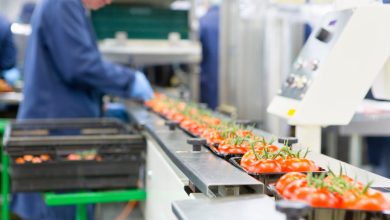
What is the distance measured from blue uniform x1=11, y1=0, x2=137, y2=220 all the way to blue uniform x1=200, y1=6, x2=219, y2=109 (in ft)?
5.34

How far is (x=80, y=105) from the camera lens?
11.5ft

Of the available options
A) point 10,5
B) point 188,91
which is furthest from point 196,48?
point 10,5

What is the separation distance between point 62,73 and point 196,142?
6.00 ft

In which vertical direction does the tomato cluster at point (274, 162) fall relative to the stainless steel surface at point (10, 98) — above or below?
above

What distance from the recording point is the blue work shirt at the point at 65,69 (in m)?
3.31

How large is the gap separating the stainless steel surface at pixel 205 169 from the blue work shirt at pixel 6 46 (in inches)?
115

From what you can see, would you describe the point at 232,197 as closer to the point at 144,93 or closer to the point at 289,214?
the point at 289,214

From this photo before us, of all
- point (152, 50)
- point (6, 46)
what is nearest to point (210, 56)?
point (152, 50)

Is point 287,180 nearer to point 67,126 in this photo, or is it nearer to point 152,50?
point 67,126

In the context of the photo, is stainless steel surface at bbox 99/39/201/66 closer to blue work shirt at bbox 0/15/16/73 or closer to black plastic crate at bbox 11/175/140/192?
blue work shirt at bbox 0/15/16/73

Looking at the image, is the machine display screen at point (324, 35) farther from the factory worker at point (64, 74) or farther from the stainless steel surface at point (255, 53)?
the stainless steel surface at point (255, 53)

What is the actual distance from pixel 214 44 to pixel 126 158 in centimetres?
272

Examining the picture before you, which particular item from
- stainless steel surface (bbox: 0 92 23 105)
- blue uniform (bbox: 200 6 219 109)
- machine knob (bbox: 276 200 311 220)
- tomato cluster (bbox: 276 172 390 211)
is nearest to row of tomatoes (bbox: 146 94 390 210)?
tomato cluster (bbox: 276 172 390 211)

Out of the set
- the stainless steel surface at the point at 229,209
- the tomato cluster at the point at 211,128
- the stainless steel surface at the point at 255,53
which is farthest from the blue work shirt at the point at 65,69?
the stainless steel surface at the point at 229,209
